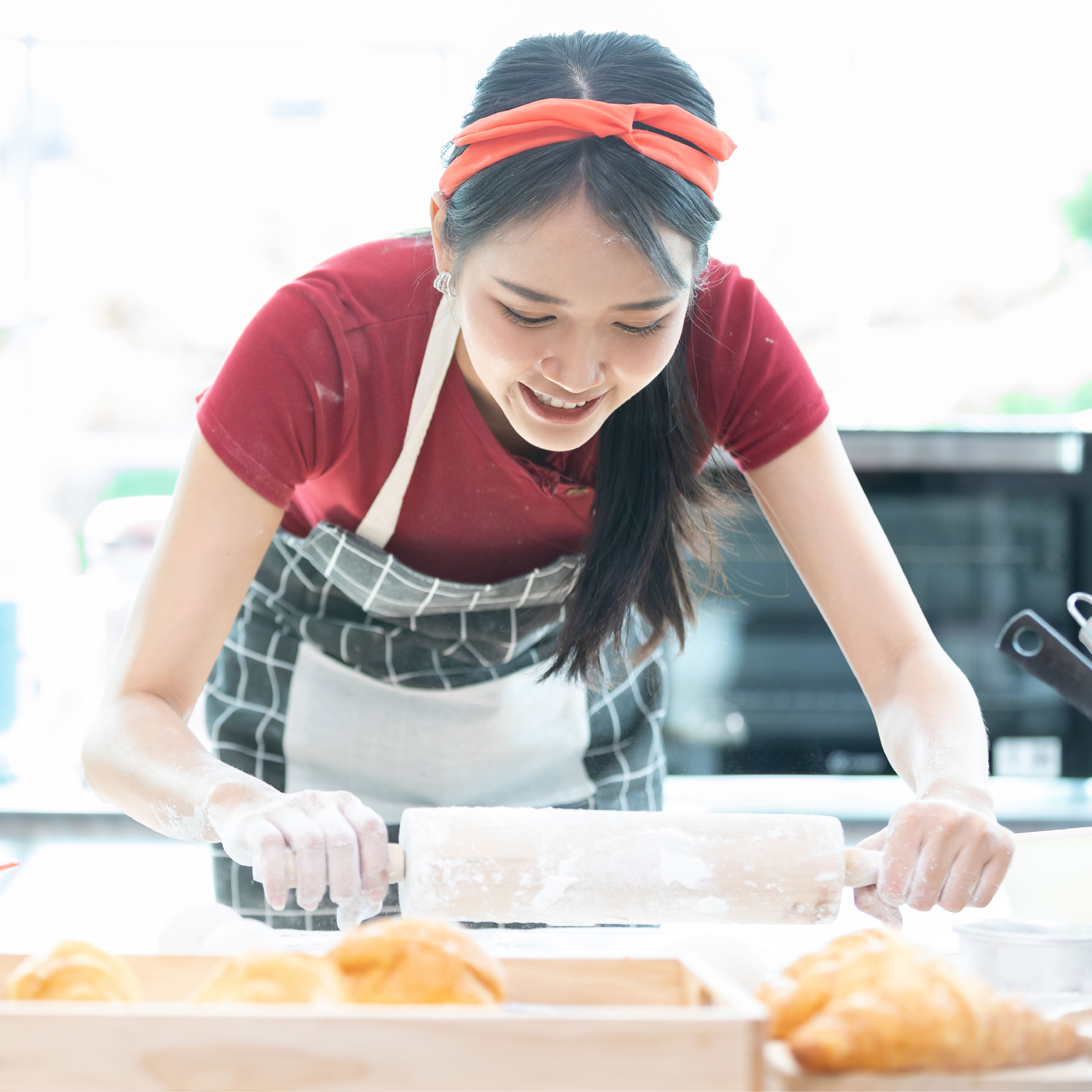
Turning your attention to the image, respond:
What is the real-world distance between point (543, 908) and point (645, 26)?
2.23 m

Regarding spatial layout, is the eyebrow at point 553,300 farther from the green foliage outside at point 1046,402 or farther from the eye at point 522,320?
the green foliage outside at point 1046,402

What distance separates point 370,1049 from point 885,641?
73 cm

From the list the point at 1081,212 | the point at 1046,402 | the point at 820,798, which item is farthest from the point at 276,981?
the point at 1081,212

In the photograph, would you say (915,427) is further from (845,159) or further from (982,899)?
(982,899)

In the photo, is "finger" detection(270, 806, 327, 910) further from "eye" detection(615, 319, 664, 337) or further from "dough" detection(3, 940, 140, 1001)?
"eye" detection(615, 319, 664, 337)

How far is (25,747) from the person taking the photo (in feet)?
7.72

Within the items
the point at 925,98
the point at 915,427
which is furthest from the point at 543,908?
the point at 925,98

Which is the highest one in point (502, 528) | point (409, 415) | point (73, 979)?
point (409, 415)

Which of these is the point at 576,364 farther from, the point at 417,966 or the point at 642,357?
the point at 417,966

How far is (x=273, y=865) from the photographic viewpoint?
731mm

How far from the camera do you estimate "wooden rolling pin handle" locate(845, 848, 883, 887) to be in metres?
0.79

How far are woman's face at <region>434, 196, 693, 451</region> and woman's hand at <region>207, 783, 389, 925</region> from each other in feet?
1.17

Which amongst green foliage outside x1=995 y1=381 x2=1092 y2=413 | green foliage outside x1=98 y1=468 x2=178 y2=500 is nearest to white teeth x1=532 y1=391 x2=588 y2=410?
green foliage outside x1=98 y1=468 x2=178 y2=500

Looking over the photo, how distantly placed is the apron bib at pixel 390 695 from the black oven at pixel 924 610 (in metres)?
0.90
